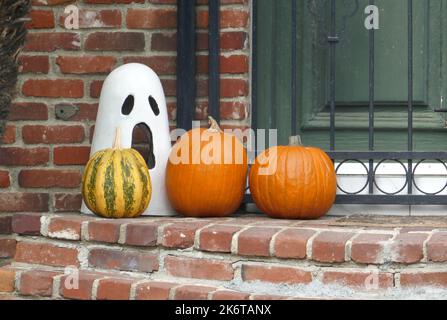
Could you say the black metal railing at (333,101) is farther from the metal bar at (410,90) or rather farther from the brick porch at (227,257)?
the brick porch at (227,257)

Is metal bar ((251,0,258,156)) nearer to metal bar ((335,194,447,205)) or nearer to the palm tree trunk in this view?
metal bar ((335,194,447,205))

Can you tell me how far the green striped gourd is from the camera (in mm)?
3420

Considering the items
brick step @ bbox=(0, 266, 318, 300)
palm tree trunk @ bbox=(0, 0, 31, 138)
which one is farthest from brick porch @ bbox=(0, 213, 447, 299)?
palm tree trunk @ bbox=(0, 0, 31, 138)

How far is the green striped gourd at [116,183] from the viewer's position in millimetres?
3420

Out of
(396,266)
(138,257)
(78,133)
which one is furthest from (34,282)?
(396,266)

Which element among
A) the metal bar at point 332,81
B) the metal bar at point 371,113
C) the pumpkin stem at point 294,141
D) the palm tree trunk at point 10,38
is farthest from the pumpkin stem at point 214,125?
the palm tree trunk at point 10,38

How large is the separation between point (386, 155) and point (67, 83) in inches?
52.0

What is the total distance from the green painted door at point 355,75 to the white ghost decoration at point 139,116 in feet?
1.61

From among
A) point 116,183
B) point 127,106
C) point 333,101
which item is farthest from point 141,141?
point 333,101

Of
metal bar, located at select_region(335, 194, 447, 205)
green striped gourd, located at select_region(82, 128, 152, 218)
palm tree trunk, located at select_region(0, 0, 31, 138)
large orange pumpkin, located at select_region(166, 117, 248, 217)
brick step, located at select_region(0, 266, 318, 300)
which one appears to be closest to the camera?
palm tree trunk, located at select_region(0, 0, 31, 138)

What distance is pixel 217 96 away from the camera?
3.81 m

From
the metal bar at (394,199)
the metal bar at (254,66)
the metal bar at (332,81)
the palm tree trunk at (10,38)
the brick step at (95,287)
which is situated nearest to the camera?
the palm tree trunk at (10,38)

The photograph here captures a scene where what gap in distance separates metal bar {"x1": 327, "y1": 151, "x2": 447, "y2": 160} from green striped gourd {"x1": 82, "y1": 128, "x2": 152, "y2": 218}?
79cm

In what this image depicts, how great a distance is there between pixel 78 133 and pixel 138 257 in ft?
2.56
